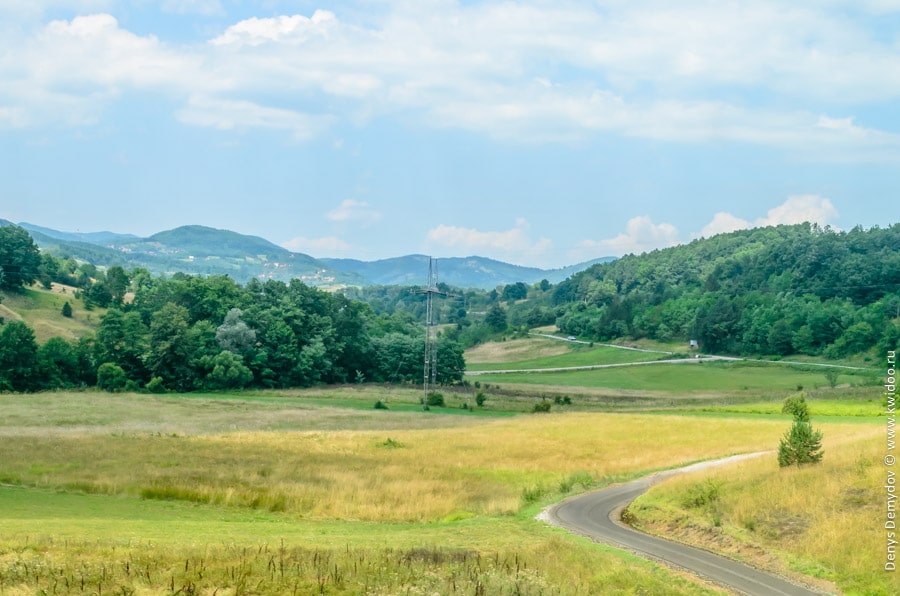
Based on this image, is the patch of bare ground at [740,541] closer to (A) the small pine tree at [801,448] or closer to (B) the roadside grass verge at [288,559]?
(B) the roadside grass verge at [288,559]

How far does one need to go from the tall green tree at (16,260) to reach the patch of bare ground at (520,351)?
93.7 metres

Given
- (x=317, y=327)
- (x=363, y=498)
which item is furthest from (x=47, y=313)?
(x=363, y=498)

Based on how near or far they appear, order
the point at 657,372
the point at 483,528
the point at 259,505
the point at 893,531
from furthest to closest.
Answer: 1. the point at 657,372
2. the point at 259,505
3. the point at 483,528
4. the point at 893,531

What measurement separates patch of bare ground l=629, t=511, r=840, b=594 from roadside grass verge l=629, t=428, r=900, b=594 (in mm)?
31

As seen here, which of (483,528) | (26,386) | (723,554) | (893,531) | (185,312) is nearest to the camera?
(893,531)

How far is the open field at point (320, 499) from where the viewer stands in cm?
1533

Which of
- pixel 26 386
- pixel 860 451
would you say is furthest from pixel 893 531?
pixel 26 386

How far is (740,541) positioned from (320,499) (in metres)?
15.7

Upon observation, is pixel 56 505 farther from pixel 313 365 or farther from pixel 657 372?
pixel 657 372

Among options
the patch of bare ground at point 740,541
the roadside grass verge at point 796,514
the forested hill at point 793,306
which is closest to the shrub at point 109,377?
the roadside grass verge at point 796,514

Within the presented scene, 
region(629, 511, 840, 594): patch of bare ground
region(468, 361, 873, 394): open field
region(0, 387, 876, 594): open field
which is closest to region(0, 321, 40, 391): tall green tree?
region(0, 387, 876, 594): open field

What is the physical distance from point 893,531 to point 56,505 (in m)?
25.9

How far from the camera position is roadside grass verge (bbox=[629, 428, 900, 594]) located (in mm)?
20688

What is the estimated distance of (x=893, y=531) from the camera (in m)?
21.4
